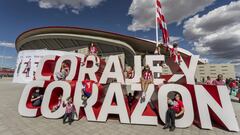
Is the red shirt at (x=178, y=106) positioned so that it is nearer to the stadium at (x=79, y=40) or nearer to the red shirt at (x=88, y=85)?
the red shirt at (x=88, y=85)

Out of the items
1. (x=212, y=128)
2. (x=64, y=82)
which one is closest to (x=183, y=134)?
(x=212, y=128)

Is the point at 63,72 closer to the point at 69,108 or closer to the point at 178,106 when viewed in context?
the point at 69,108

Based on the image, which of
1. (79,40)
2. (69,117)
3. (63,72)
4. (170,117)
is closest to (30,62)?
(79,40)

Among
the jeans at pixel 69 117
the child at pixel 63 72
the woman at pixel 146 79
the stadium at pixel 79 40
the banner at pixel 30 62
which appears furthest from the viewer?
the stadium at pixel 79 40

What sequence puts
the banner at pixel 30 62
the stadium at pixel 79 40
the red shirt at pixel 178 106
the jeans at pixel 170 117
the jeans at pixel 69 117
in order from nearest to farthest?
the jeans at pixel 170 117
the red shirt at pixel 178 106
the jeans at pixel 69 117
the banner at pixel 30 62
the stadium at pixel 79 40

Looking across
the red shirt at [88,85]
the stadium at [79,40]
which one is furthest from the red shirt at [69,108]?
the stadium at [79,40]

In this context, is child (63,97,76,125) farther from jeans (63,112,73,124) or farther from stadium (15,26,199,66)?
stadium (15,26,199,66)

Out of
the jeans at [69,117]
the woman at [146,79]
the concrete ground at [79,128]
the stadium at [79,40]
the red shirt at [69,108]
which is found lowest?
the concrete ground at [79,128]

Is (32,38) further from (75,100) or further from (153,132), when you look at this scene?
(153,132)

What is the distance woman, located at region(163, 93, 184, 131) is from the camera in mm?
4762

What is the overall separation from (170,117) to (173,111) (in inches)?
9.5

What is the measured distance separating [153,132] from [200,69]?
74816mm

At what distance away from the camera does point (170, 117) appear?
484 cm

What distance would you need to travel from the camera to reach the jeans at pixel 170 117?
4736mm
